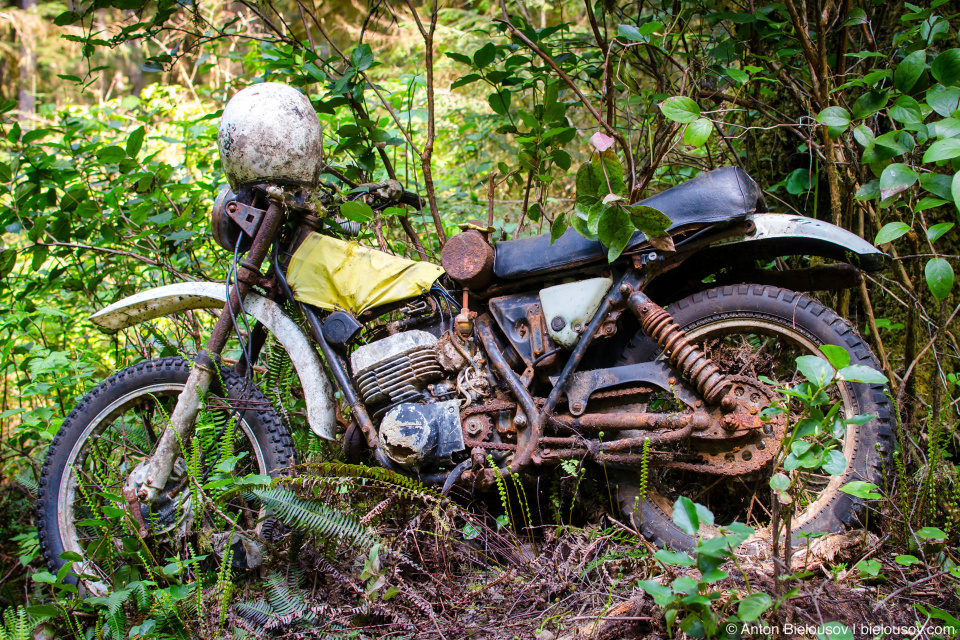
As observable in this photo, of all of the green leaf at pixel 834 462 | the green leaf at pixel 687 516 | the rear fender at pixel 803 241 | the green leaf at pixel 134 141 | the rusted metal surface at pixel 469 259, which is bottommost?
the green leaf at pixel 687 516

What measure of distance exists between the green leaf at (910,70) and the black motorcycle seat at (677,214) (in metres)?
0.50

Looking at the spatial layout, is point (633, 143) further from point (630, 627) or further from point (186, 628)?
point (186, 628)

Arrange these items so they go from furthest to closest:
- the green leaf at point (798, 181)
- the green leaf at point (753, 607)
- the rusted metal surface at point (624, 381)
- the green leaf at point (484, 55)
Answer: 1. the green leaf at point (798, 181)
2. the green leaf at point (484, 55)
3. the rusted metal surface at point (624, 381)
4. the green leaf at point (753, 607)

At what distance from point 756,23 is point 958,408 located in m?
1.77

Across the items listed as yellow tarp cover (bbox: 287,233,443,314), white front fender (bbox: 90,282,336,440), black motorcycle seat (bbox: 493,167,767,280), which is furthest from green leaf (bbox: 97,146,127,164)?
black motorcycle seat (bbox: 493,167,767,280)

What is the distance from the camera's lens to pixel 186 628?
80.7 inches

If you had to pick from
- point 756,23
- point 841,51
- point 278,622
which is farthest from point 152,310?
point 841,51

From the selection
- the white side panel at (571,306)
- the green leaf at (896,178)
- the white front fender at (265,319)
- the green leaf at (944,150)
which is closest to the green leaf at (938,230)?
the green leaf at (896,178)

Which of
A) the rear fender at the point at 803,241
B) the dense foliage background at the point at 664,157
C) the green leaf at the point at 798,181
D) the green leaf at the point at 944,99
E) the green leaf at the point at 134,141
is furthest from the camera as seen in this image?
the green leaf at the point at 134,141

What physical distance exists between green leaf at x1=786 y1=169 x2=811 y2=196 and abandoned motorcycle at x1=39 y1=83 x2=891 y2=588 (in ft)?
2.53

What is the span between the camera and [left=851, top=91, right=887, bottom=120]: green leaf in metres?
1.99

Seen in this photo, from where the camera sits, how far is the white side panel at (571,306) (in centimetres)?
229

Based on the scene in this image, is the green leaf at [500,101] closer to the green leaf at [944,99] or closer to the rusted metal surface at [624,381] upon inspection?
the rusted metal surface at [624,381]

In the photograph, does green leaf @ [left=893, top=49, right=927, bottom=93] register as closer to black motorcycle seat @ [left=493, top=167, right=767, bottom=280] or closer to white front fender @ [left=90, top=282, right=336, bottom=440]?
black motorcycle seat @ [left=493, top=167, right=767, bottom=280]
